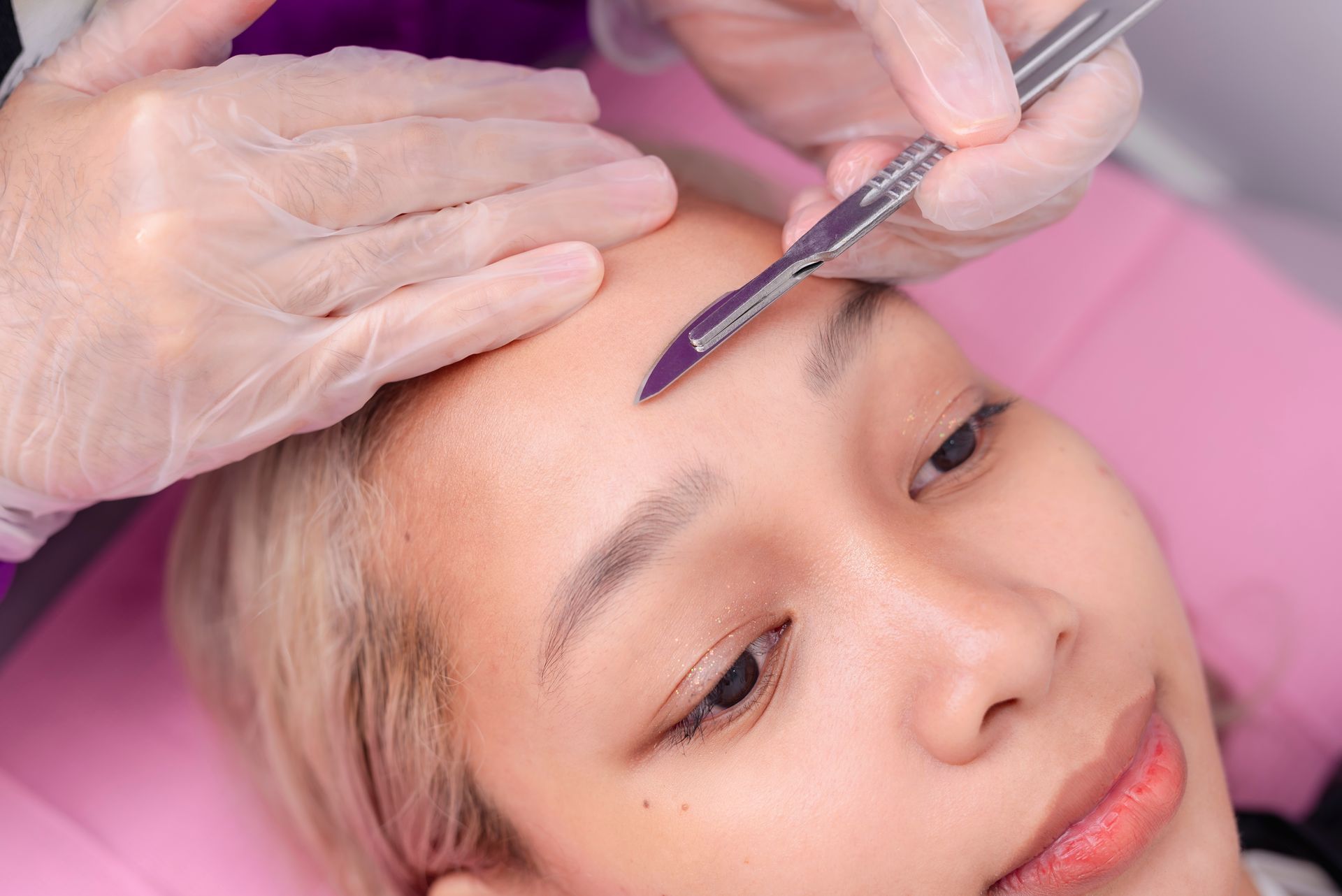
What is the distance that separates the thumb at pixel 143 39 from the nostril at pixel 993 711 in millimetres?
851

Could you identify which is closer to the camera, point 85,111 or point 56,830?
point 85,111

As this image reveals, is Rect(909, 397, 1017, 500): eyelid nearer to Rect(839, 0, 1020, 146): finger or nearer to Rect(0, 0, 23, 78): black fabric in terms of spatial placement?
Rect(839, 0, 1020, 146): finger

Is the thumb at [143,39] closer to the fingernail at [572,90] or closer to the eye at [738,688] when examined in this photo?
the fingernail at [572,90]

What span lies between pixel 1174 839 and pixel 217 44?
108 cm

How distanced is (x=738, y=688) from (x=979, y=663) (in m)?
0.20

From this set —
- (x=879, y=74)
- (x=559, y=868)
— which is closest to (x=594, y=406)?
(x=559, y=868)

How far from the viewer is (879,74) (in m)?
1.21

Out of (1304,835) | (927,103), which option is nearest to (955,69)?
(927,103)

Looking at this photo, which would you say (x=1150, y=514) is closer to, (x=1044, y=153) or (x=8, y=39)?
(x=1044, y=153)

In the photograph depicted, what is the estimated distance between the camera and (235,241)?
0.89 m

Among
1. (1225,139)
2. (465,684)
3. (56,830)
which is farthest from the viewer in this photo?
(1225,139)

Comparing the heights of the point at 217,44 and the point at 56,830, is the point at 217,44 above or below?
above

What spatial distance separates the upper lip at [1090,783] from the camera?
0.86 m

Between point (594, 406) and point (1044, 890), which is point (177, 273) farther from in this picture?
point (1044, 890)
